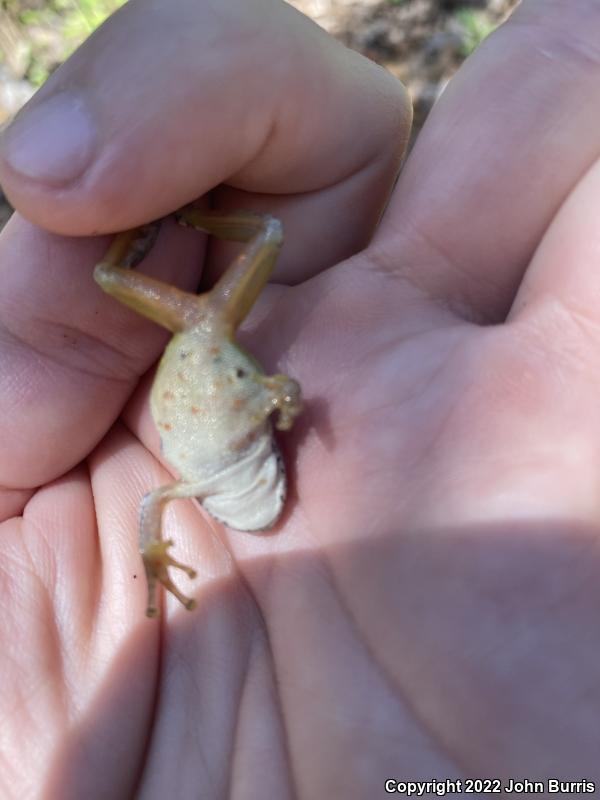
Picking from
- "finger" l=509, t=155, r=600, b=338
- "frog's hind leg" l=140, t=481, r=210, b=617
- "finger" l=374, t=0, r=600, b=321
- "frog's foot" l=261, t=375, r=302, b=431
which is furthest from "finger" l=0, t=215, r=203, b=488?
"finger" l=509, t=155, r=600, b=338

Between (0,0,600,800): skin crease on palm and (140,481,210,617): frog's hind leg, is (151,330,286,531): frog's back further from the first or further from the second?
(0,0,600,800): skin crease on palm

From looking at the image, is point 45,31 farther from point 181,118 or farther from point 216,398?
point 216,398

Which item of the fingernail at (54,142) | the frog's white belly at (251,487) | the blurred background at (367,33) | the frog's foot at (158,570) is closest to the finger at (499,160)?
the frog's white belly at (251,487)

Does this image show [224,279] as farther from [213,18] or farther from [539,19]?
[539,19]

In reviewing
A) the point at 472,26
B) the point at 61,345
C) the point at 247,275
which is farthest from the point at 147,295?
the point at 472,26

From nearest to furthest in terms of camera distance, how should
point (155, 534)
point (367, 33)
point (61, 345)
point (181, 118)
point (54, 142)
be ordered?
point (54, 142)
point (181, 118)
point (155, 534)
point (61, 345)
point (367, 33)

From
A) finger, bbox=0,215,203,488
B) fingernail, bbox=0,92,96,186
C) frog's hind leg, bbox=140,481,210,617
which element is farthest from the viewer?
finger, bbox=0,215,203,488

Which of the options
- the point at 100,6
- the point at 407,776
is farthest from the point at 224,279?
the point at 100,6
